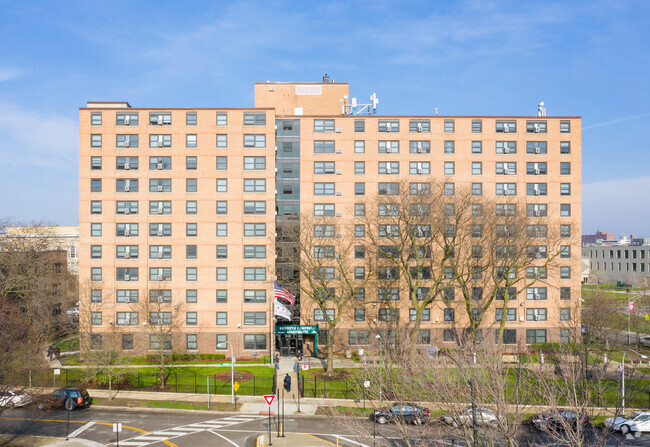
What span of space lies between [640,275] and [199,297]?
114m

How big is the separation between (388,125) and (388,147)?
8.68ft

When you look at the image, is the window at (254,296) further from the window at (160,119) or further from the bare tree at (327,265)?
the window at (160,119)

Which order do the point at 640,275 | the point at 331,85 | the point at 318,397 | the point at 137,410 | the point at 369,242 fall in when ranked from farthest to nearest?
1. the point at 640,275
2. the point at 331,85
3. the point at 369,242
4. the point at 318,397
5. the point at 137,410

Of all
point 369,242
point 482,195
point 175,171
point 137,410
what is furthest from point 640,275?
point 137,410

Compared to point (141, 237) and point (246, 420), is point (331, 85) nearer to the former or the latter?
point (141, 237)

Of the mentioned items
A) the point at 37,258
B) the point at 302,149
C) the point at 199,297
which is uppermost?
the point at 302,149

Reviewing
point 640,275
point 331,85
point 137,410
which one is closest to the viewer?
point 137,410

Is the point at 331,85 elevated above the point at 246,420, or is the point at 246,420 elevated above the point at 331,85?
the point at 331,85

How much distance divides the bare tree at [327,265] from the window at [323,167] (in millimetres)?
6121

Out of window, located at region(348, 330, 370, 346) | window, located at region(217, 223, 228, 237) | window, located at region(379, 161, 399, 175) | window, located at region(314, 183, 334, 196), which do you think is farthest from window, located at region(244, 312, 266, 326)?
window, located at region(379, 161, 399, 175)

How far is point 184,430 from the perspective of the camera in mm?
33344

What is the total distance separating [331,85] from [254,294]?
29.6 m

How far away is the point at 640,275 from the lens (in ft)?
407

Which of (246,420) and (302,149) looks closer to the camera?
(246,420)
